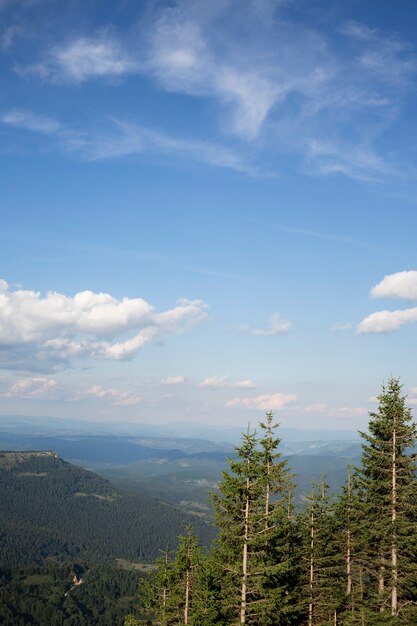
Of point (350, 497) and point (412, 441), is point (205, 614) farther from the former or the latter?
point (412, 441)

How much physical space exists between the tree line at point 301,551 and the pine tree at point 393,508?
70mm

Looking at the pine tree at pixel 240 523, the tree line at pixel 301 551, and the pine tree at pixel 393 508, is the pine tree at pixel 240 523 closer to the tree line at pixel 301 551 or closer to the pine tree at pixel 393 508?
the tree line at pixel 301 551

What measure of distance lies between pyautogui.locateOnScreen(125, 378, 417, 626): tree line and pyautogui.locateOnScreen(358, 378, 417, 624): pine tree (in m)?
0.07

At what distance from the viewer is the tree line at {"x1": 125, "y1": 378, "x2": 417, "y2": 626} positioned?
2389cm

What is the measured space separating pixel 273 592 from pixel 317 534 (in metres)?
10.3

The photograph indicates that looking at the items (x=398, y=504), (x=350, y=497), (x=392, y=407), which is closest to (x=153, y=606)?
(x=350, y=497)

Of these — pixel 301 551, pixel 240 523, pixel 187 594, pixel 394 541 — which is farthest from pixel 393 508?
pixel 187 594

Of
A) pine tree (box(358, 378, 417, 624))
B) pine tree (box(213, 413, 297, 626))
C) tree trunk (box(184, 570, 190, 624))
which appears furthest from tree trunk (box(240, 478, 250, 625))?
tree trunk (box(184, 570, 190, 624))

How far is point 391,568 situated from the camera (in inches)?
1078

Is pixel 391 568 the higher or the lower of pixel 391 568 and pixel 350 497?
the lower

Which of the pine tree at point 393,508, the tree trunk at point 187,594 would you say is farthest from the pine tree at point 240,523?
the tree trunk at point 187,594

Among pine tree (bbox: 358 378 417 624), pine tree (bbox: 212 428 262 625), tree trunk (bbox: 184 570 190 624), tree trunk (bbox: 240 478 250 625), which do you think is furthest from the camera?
tree trunk (bbox: 184 570 190 624)

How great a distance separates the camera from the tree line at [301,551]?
2389 cm

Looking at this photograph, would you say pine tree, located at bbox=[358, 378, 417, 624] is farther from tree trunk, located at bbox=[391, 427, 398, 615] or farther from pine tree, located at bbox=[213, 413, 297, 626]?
pine tree, located at bbox=[213, 413, 297, 626]
